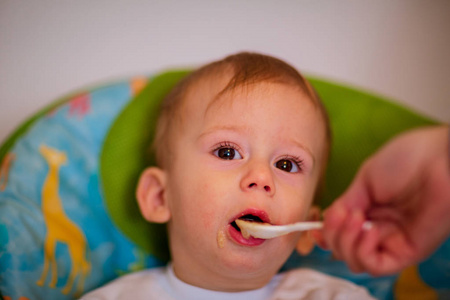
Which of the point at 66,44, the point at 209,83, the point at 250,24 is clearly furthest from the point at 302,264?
the point at 66,44

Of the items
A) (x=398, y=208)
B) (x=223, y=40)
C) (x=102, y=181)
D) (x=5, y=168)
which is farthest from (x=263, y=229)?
(x=223, y=40)

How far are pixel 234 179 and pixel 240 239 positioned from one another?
0.33ft

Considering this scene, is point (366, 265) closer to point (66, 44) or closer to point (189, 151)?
point (189, 151)

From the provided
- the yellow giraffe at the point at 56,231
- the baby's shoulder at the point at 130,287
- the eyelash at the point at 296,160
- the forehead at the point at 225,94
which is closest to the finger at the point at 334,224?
the eyelash at the point at 296,160

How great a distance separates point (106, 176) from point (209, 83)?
362 millimetres

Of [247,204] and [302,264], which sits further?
[302,264]

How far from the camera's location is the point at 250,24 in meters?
1.58

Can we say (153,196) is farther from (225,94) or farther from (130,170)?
(225,94)

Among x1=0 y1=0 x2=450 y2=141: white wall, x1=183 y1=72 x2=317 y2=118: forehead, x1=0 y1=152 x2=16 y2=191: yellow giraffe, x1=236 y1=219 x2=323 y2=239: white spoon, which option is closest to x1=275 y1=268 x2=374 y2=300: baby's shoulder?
x1=236 y1=219 x2=323 y2=239: white spoon

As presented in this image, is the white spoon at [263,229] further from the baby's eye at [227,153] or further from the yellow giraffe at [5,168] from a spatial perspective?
the yellow giraffe at [5,168]

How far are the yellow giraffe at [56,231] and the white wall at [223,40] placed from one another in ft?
1.36

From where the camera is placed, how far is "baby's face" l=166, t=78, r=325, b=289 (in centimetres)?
76

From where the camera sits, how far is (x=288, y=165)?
84cm

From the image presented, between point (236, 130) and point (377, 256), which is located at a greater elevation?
point (236, 130)
